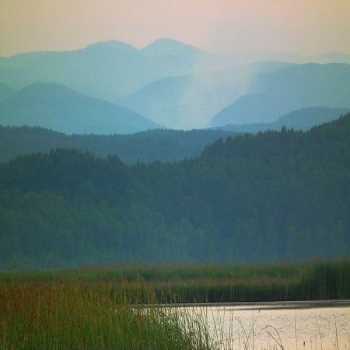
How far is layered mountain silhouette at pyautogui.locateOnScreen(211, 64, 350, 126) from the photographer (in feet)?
184

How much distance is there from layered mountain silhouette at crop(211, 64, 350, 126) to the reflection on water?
120ft

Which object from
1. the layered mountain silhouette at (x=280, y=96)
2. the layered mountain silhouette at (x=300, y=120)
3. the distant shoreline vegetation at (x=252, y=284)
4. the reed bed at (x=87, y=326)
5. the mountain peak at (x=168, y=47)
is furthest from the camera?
the mountain peak at (x=168, y=47)

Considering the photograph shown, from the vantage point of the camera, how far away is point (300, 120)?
5550 centimetres

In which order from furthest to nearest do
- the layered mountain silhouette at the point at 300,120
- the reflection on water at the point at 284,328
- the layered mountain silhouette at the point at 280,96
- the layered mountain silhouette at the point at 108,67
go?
1. the layered mountain silhouette at the point at 280,96
2. the layered mountain silhouette at the point at 108,67
3. the layered mountain silhouette at the point at 300,120
4. the reflection on water at the point at 284,328

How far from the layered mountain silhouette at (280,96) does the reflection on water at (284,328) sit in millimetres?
36606

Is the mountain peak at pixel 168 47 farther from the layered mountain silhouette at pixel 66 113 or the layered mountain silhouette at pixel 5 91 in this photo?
the layered mountain silhouette at pixel 5 91

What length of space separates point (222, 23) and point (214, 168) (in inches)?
334

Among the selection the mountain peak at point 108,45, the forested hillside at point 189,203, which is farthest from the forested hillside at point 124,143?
the mountain peak at point 108,45

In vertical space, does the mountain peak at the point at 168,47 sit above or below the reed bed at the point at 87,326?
above

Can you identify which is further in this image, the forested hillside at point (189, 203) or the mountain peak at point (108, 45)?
the mountain peak at point (108, 45)

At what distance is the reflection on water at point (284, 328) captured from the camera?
45.0ft

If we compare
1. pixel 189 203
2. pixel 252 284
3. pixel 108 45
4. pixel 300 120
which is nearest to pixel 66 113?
pixel 108 45

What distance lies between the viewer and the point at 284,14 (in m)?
55.3

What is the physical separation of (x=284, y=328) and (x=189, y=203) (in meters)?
34.0
